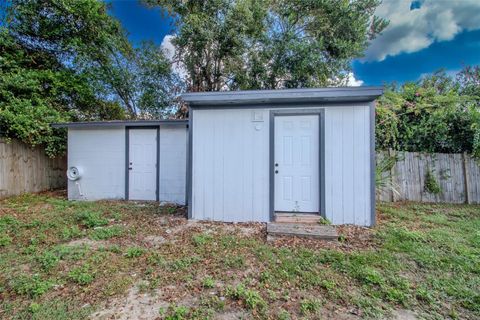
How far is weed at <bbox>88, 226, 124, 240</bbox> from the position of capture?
3.64m

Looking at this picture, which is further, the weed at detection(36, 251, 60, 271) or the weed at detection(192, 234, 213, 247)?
the weed at detection(192, 234, 213, 247)

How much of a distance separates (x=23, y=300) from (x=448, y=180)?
8.10 meters

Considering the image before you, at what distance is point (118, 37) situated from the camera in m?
9.59

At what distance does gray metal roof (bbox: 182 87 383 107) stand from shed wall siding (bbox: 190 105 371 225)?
8.6 inches

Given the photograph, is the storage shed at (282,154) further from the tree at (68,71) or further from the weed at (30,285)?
the tree at (68,71)

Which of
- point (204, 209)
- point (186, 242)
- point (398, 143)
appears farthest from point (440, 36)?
point (186, 242)

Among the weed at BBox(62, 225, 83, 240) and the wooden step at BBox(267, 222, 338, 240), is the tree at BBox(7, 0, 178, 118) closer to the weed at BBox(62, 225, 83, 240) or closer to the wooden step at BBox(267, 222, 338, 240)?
the weed at BBox(62, 225, 83, 240)

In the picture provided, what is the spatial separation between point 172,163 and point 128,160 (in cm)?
128

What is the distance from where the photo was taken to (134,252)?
307cm

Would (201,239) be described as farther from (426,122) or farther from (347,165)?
(426,122)

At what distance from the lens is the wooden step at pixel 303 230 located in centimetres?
357

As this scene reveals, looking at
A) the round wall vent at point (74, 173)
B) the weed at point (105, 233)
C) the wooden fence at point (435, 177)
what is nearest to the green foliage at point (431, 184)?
the wooden fence at point (435, 177)

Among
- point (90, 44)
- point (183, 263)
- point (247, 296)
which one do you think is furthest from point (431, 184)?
point (90, 44)

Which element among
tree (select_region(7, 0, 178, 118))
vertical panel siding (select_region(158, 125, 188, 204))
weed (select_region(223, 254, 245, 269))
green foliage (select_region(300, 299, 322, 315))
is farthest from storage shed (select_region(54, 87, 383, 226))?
tree (select_region(7, 0, 178, 118))
